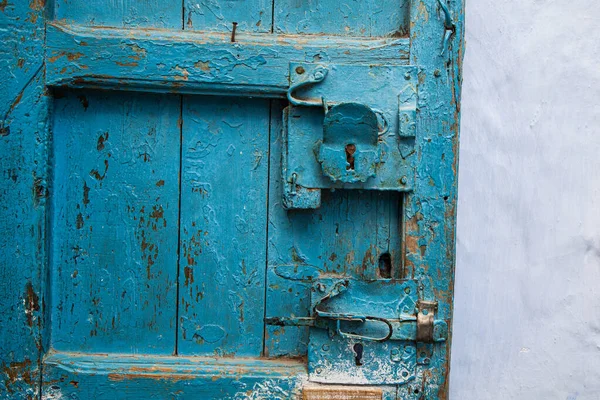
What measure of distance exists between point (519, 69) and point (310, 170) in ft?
1.79

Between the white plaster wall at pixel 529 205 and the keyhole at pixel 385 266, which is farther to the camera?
the white plaster wall at pixel 529 205

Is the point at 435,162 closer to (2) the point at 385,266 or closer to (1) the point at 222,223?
(2) the point at 385,266

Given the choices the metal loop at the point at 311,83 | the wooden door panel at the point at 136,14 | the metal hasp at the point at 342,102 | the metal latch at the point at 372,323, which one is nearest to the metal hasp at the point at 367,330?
the metal latch at the point at 372,323

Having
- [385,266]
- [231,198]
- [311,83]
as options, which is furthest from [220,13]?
[385,266]

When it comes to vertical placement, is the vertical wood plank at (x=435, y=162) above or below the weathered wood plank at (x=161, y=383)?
above

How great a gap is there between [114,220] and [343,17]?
0.60m

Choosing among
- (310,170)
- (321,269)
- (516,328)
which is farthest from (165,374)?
(516,328)

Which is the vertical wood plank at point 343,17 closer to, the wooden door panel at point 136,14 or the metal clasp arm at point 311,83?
the metal clasp arm at point 311,83

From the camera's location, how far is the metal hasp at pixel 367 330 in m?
1.17

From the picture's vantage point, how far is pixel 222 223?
1214 millimetres

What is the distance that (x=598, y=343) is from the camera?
137cm

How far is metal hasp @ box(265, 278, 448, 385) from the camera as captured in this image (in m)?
1.17

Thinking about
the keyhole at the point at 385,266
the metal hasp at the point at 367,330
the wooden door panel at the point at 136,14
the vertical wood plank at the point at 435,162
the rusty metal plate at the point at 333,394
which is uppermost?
the wooden door panel at the point at 136,14

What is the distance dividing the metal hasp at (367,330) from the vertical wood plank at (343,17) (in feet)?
1.60
